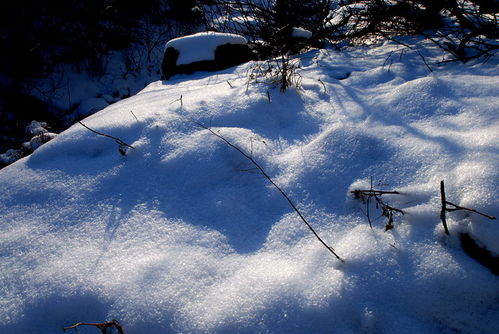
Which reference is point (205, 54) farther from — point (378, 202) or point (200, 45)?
point (378, 202)

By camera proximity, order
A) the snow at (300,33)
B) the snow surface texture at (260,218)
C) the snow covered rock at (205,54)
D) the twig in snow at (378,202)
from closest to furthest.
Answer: the snow surface texture at (260,218), the twig in snow at (378,202), the snow covered rock at (205,54), the snow at (300,33)

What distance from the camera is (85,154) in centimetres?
175

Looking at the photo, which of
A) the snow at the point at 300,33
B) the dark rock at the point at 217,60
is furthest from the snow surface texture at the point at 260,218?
the snow at the point at 300,33

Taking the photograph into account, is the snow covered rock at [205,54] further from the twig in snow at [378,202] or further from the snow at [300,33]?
the twig in snow at [378,202]

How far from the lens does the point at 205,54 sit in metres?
3.42

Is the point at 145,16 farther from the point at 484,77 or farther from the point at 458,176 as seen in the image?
the point at 458,176

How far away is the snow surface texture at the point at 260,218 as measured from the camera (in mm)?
930

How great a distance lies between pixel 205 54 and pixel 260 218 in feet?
8.85

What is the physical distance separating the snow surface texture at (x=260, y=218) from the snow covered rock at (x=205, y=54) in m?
1.55

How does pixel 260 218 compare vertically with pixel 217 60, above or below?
below

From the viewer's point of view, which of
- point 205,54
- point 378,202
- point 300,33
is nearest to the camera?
point 378,202

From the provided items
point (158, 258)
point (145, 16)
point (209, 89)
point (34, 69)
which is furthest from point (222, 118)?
point (145, 16)

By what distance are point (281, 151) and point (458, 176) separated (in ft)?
2.65

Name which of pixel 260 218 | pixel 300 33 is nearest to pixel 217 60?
pixel 300 33
